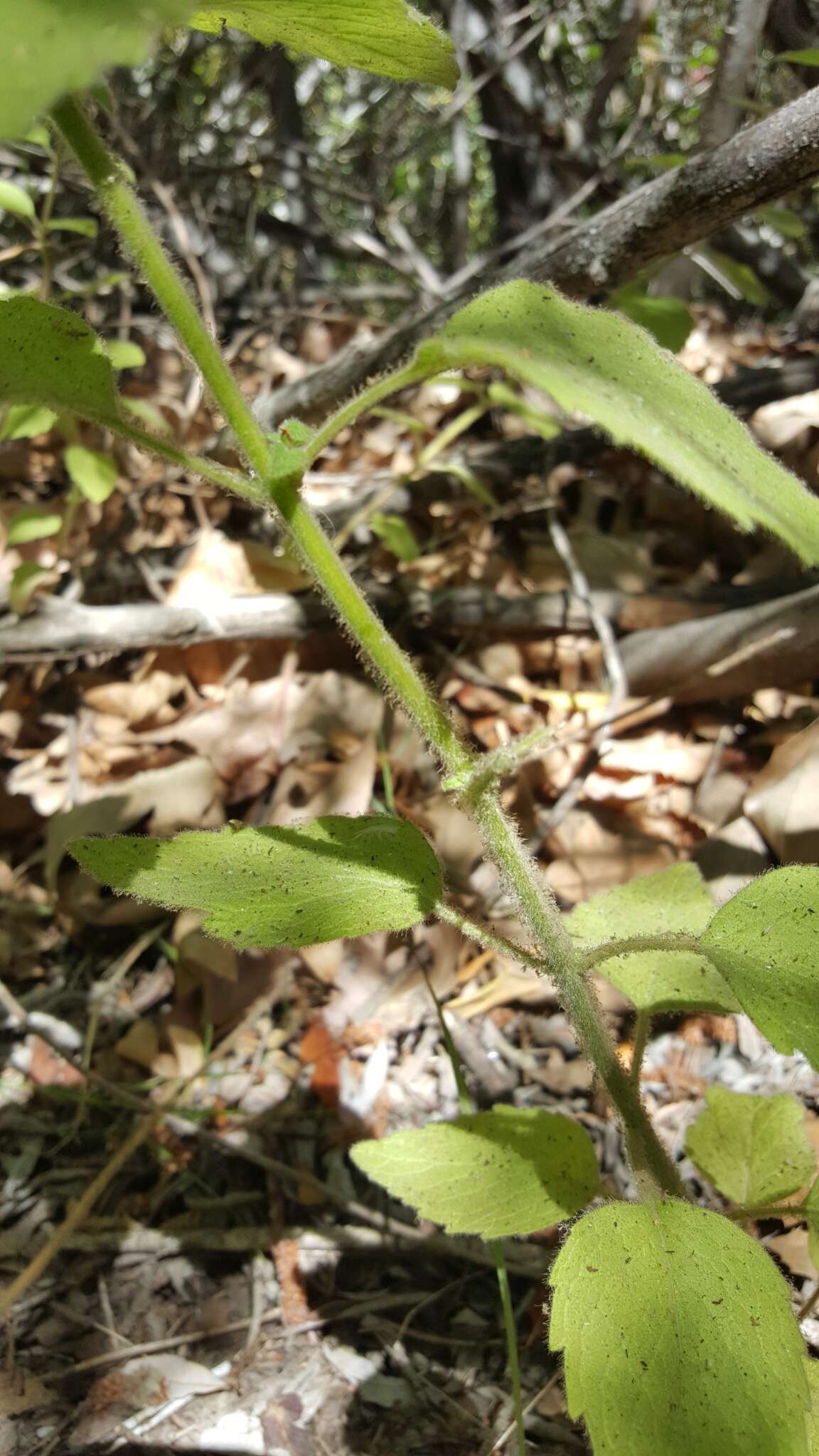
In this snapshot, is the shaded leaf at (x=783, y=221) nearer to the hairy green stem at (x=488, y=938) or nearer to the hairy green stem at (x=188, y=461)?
the hairy green stem at (x=188, y=461)

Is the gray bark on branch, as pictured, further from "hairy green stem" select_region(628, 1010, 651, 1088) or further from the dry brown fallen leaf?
"hairy green stem" select_region(628, 1010, 651, 1088)

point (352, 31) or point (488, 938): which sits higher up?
point (352, 31)

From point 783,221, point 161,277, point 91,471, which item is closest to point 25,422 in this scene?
point 91,471

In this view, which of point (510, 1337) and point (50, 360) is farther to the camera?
point (510, 1337)

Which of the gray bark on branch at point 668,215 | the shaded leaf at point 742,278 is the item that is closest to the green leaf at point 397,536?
the gray bark on branch at point 668,215

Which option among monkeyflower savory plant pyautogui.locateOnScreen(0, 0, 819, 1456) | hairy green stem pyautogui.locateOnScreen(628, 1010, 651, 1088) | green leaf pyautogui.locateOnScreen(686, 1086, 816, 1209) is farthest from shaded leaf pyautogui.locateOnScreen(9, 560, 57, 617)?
green leaf pyautogui.locateOnScreen(686, 1086, 816, 1209)

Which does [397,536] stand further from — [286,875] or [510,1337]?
[510,1337]

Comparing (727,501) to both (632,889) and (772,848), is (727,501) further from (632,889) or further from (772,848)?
(772,848)
